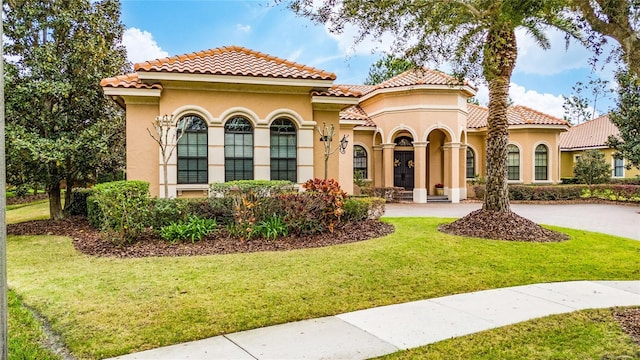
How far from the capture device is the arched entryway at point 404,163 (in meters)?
25.1

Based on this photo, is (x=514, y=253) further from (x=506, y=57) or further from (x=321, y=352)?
(x=321, y=352)

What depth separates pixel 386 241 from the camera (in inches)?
416

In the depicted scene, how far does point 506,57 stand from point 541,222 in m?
6.82

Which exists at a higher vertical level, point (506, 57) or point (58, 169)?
point (506, 57)

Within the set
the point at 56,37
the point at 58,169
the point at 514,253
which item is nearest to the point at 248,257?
the point at 514,253

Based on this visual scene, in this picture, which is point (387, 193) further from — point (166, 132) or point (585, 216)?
point (166, 132)

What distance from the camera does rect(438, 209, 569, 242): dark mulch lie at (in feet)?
36.7

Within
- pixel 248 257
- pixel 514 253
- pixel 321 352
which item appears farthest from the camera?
pixel 514 253

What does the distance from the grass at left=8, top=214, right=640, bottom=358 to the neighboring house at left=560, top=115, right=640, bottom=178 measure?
24.2 metres

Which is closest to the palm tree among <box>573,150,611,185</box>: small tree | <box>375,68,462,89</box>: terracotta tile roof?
<box>375,68,462,89</box>: terracotta tile roof

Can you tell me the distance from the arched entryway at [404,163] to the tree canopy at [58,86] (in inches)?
643

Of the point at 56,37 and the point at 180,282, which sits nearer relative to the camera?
the point at 180,282

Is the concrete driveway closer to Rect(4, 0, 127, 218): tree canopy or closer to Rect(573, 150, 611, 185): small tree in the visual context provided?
Rect(573, 150, 611, 185): small tree

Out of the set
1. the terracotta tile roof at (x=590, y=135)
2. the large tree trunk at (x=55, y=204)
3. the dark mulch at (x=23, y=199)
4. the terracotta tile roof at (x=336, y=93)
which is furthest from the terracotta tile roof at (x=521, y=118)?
the dark mulch at (x=23, y=199)
